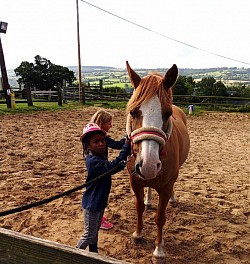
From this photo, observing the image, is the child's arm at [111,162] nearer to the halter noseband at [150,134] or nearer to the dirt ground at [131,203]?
the halter noseband at [150,134]

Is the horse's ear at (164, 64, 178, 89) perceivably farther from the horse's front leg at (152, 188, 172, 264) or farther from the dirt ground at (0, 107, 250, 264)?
the dirt ground at (0, 107, 250, 264)

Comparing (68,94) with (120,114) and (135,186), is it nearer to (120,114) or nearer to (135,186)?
(120,114)

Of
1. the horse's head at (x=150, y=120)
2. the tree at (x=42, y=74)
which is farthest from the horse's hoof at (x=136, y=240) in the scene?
the tree at (x=42, y=74)

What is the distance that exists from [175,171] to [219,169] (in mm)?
3430

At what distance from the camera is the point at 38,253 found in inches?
49.4

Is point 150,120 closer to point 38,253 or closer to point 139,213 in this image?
point 38,253

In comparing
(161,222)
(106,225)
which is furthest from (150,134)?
(106,225)

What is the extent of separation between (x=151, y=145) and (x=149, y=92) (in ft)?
1.42

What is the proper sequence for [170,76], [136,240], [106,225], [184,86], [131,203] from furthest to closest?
1. [184,86]
2. [131,203]
3. [106,225]
4. [136,240]
5. [170,76]

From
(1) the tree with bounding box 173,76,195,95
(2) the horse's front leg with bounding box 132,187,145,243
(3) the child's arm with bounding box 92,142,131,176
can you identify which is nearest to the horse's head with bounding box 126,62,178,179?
(3) the child's arm with bounding box 92,142,131,176

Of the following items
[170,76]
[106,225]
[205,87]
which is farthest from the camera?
[205,87]

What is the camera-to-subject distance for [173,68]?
2244 mm

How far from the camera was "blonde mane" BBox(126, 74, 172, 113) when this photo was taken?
2197 mm

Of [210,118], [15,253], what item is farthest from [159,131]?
[210,118]
